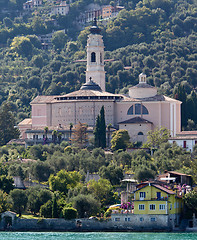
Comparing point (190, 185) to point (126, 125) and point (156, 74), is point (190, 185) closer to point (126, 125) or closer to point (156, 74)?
point (126, 125)

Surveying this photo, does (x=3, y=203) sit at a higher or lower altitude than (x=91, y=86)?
lower

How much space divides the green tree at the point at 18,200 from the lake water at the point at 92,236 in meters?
6.20

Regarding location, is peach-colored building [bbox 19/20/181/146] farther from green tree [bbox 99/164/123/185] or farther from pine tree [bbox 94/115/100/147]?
green tree [bbox 99/164/123/185]

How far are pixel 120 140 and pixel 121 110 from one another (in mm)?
10068

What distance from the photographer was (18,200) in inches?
3925

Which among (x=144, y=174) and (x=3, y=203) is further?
(x=144, y=174)

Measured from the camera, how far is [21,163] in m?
119

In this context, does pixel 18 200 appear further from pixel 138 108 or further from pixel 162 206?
pixel 138 108

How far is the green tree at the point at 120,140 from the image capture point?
129m

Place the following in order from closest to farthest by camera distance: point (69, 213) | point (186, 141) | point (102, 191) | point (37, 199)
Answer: point (69, 213) < point (37, 199) < point (102, 191) < point (186, 141)

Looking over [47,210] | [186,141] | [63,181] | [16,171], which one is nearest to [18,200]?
[47,210]

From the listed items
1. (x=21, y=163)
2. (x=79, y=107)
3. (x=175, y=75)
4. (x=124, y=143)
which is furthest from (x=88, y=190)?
(x=175, y=75)

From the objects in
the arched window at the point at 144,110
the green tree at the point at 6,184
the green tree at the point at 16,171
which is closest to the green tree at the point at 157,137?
the arched window at the point at 144,110

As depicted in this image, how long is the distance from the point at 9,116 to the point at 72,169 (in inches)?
1215
